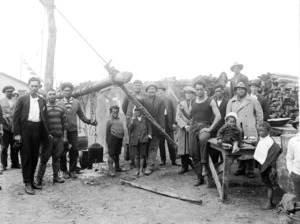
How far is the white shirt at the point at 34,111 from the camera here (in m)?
6.10

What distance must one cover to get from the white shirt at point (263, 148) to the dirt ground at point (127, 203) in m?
0.80

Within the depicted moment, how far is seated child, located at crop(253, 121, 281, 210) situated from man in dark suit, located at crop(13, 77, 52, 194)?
378 centimetres

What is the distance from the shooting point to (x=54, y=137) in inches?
261

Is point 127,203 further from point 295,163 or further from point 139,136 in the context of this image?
point 295,163

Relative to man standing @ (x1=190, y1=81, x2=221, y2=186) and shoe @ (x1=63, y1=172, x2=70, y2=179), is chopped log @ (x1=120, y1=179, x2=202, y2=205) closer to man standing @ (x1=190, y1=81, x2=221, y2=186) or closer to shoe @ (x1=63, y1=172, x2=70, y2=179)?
man standing @ (x1=190, y1=81, x2=221, y2=186)

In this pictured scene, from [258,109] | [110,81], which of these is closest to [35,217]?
[110,81]

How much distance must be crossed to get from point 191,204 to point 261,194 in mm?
1377

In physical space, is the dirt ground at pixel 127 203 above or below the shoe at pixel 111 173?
below

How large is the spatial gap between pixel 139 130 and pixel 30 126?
229 cm

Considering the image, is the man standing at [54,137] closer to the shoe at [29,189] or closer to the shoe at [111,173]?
the shoe at [29,189]

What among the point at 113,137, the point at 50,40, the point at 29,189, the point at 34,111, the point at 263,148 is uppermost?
the point at 50,40

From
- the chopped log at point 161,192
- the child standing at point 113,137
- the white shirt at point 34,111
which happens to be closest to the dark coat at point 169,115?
the child standing at point 113,137

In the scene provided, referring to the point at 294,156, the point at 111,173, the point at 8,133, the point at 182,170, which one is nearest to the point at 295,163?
the point at 294,156

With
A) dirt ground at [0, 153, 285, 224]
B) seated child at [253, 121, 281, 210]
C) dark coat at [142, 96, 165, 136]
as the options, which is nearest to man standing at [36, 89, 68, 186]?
dirt ground at [0, 153, 285, 224]
